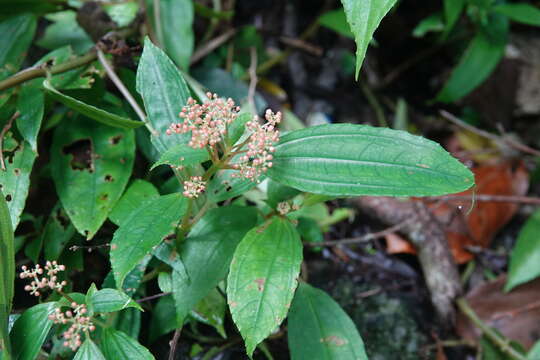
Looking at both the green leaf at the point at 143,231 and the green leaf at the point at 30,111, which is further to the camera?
the green leaf at the point at 30,111

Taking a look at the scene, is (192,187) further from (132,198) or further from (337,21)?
(337,21)

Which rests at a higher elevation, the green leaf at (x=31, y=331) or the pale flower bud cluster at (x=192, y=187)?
the pale flower bud cluster at (x=192, y=187)

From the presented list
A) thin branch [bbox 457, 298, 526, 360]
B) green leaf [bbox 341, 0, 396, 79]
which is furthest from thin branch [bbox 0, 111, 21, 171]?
thin branch [bbox 457, 298, 526, 360]

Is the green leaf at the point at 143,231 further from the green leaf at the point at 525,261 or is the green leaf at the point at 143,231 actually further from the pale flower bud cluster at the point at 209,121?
the green leaf at the point at 525,261

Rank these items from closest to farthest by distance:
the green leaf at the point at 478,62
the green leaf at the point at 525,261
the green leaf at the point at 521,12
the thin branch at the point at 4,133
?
the thin branch at the point at 4,133, the green leaf at the point at 525,261, the green leaf at the point at 521,12, the green leaf at the point at 478,62

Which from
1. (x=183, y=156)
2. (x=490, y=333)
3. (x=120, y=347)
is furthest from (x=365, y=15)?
(x=490, y=333)

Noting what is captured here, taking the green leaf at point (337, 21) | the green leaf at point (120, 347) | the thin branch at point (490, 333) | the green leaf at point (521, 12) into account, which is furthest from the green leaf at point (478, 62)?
the green leaf at point (120, 347)

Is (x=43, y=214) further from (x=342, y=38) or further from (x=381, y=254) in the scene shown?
(x=342, y=38)

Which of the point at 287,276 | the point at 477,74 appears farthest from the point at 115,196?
the point at 477,74
